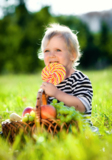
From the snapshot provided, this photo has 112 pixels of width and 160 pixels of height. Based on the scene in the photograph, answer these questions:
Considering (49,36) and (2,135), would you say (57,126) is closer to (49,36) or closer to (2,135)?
(2,135)

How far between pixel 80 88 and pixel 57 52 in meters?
0.59

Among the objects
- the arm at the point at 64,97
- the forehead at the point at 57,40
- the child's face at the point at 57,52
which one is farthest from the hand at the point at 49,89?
the forehead at the point at 57,40

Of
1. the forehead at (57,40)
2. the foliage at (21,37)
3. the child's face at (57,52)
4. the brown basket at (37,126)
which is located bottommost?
the brown basket at (37,126)

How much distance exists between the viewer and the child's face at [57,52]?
9.27ft

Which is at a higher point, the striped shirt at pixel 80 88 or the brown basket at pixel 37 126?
the striped shirt at pixel 80 88

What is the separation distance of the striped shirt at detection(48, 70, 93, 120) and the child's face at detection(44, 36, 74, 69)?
0.73 ft

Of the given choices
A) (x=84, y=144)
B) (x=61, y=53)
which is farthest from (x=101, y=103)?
(x=84, y=144)

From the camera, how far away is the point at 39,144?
186cm

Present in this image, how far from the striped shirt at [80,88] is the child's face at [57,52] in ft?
0.73

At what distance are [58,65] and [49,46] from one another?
36cm

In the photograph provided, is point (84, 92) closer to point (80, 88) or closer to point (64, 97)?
point (80, 88)

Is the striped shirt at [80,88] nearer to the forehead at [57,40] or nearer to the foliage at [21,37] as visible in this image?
the forehead at [57,40]

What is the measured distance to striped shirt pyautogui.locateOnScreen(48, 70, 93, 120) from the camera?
2.61m

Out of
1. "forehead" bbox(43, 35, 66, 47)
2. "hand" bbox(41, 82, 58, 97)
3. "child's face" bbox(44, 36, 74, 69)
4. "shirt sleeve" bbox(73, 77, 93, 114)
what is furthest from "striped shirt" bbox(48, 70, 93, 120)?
"forehead" bbox(43, 35, 66, 47)
